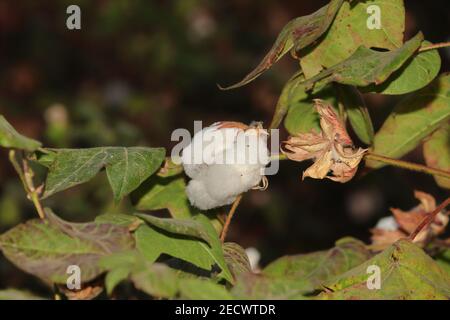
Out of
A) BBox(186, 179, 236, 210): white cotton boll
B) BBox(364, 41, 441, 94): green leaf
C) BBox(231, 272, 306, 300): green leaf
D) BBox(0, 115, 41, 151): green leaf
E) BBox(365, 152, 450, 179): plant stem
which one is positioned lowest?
BBox(231, 272, 306, 300): green leaf

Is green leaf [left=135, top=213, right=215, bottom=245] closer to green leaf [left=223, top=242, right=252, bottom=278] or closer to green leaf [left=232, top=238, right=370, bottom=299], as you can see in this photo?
green leaf [left=223, top=242, right=252, bottom=278]

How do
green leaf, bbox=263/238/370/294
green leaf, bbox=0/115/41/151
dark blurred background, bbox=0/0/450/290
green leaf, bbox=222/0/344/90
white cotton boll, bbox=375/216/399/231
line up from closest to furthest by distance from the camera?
green leaf, bbox=0/115/41/151 < green leaf, bbox=222/0/344/90 < green leaf, bbox=263/238/370/294 < white cotton boll, bbox=375/216/399/231 < dark blurred background, bbox=0/0/450/290

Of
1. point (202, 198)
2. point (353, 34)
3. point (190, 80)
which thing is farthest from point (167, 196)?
point (190, 80)

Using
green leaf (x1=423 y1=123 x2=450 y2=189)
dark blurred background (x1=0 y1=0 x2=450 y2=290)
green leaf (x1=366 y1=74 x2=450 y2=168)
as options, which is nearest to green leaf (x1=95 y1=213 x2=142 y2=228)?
green leaf (x1=366 y1=74 x2=450 y2=168)

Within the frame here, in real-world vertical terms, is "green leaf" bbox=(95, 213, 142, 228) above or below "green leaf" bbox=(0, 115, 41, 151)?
below

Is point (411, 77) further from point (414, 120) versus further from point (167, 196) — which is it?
point (167, 196)

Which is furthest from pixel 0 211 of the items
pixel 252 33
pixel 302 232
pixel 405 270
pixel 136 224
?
pixel 252 33

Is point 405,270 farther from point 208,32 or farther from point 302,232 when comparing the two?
point 208,32

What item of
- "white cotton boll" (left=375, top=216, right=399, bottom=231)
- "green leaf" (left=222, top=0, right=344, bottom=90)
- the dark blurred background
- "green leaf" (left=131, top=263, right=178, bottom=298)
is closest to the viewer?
"green leaf" (left=131, top=263, right=178, bottom=298)
